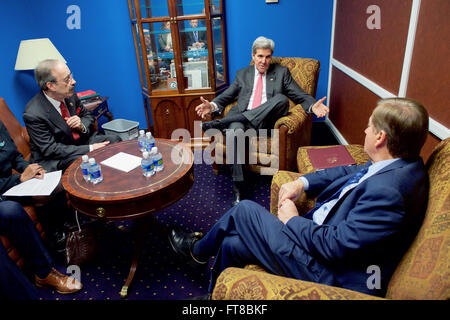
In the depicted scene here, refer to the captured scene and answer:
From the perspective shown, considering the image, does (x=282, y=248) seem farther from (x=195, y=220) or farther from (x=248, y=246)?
(x=195, y=220)

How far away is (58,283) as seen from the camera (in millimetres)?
1857

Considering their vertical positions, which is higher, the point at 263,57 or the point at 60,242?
the point at 263,57

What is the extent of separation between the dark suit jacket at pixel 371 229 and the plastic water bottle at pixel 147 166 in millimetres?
977

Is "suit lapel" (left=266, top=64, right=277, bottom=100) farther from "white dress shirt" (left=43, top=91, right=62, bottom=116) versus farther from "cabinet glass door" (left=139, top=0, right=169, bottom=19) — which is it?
"white dress shirt" (left=43, top=91, right=62, bottom=116)

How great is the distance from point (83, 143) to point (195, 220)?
1.21 meters

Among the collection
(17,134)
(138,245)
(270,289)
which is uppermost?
(17,134)

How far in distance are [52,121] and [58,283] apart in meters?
1.21

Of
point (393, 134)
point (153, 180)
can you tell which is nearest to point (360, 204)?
point (393, 134)

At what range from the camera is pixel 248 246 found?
141 centimetres

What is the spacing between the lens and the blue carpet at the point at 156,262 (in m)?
1.87

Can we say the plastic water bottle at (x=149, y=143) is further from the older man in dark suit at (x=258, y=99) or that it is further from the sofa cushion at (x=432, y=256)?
the sofa cushion at (x=432, y=256)

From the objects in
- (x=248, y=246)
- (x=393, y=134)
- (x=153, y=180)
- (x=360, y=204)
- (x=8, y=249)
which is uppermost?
(x=393, y=134)

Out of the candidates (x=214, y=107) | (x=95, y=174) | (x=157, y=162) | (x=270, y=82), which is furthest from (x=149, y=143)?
(x=270, y=82)

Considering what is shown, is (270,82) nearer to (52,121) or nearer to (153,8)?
(153,8)
